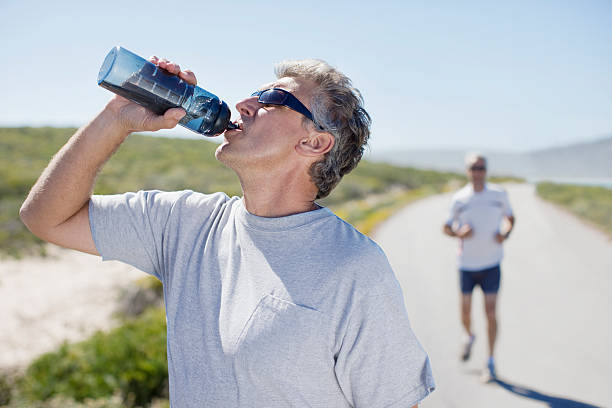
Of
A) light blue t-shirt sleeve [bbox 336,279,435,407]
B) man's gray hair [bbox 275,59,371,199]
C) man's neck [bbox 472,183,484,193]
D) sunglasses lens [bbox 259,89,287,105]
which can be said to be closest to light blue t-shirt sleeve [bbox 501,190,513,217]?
man's neck [bbox 472,183,484,193]

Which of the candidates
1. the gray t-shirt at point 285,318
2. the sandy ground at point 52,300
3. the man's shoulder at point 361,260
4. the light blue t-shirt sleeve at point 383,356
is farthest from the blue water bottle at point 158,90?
the sandy ground at point 52,300

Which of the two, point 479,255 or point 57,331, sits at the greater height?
point 479,255

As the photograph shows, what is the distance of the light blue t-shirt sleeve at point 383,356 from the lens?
1.33m

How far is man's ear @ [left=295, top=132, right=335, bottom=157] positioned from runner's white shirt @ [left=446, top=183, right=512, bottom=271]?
3.20 meters

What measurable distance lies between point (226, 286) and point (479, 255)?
359 cm

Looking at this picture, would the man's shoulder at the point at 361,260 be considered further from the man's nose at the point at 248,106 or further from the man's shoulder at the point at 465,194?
the man's shoulder at the point at 465,194

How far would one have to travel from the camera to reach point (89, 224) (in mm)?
1701

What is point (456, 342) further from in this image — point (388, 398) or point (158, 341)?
point (388, 398)

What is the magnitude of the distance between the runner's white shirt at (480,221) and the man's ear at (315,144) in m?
3.20

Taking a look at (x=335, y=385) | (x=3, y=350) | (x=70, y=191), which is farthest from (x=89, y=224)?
(x=3, y=350)

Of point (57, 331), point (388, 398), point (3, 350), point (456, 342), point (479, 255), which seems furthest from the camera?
point (57, 331)

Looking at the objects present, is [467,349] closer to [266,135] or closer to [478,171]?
[478,171]

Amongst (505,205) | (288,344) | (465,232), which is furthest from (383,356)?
(505,205)

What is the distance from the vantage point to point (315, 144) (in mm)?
1829
